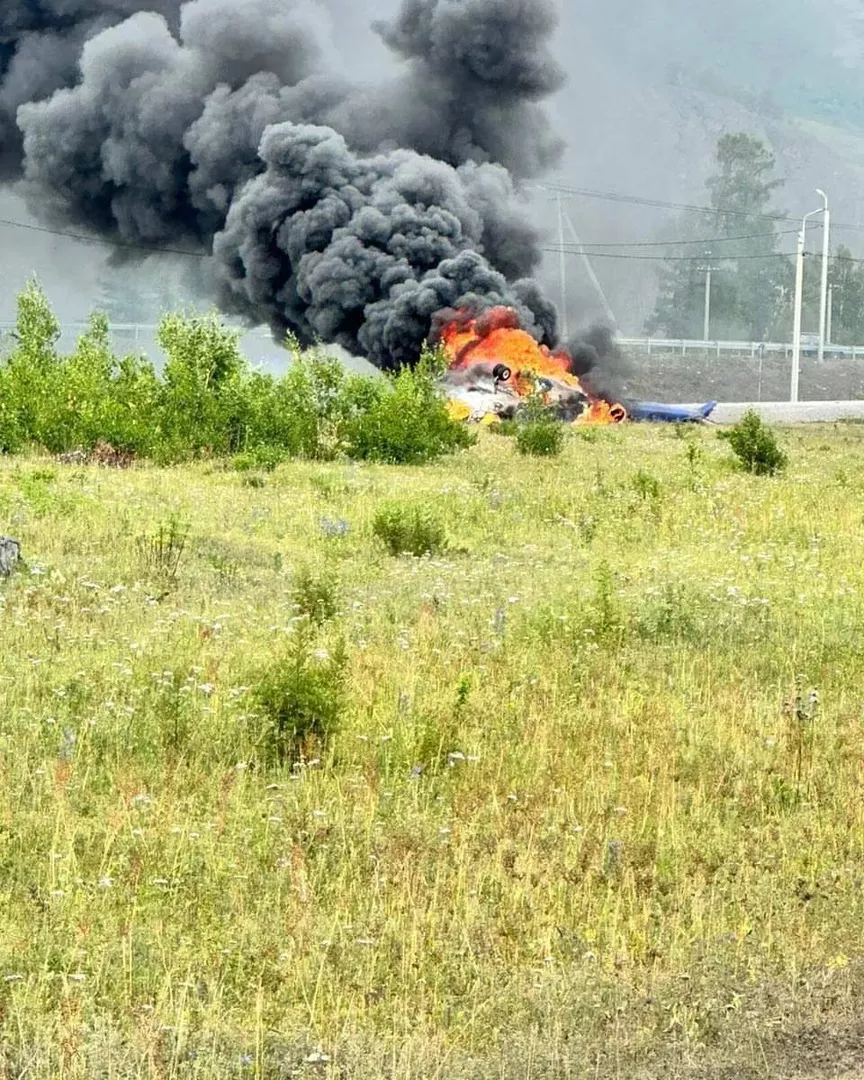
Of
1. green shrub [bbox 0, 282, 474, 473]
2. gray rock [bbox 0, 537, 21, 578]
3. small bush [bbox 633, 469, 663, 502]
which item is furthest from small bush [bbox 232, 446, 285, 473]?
gray rock [bbox 0, 537, 21, 578]

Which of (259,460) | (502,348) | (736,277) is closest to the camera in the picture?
(259,460)

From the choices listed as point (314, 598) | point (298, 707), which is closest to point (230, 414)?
point (314, 598)

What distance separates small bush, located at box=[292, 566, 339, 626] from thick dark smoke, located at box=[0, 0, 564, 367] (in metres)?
40.5

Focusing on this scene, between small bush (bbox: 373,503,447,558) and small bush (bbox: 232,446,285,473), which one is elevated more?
small bush (bbox: 232,446,285,473)

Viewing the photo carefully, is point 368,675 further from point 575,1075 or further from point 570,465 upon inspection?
point 570,465

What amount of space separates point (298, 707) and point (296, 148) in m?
48.3

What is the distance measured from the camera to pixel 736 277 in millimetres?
122250

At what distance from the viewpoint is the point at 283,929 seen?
18.9ft

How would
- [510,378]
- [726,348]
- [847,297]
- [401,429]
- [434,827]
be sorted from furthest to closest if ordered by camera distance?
[847,297]
[726,348]
[510,378]
[401,429]
[434,827]

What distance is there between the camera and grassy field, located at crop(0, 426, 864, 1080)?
5.11 metres

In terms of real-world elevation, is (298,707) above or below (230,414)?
below

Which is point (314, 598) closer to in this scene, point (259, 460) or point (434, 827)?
point (434, 827)

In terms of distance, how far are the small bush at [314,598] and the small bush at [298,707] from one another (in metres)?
2.94

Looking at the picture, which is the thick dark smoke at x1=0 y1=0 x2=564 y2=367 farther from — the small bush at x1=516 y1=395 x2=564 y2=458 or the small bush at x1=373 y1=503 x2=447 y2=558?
the small bush at x1=373 y1=503 x2=447 y2=558
